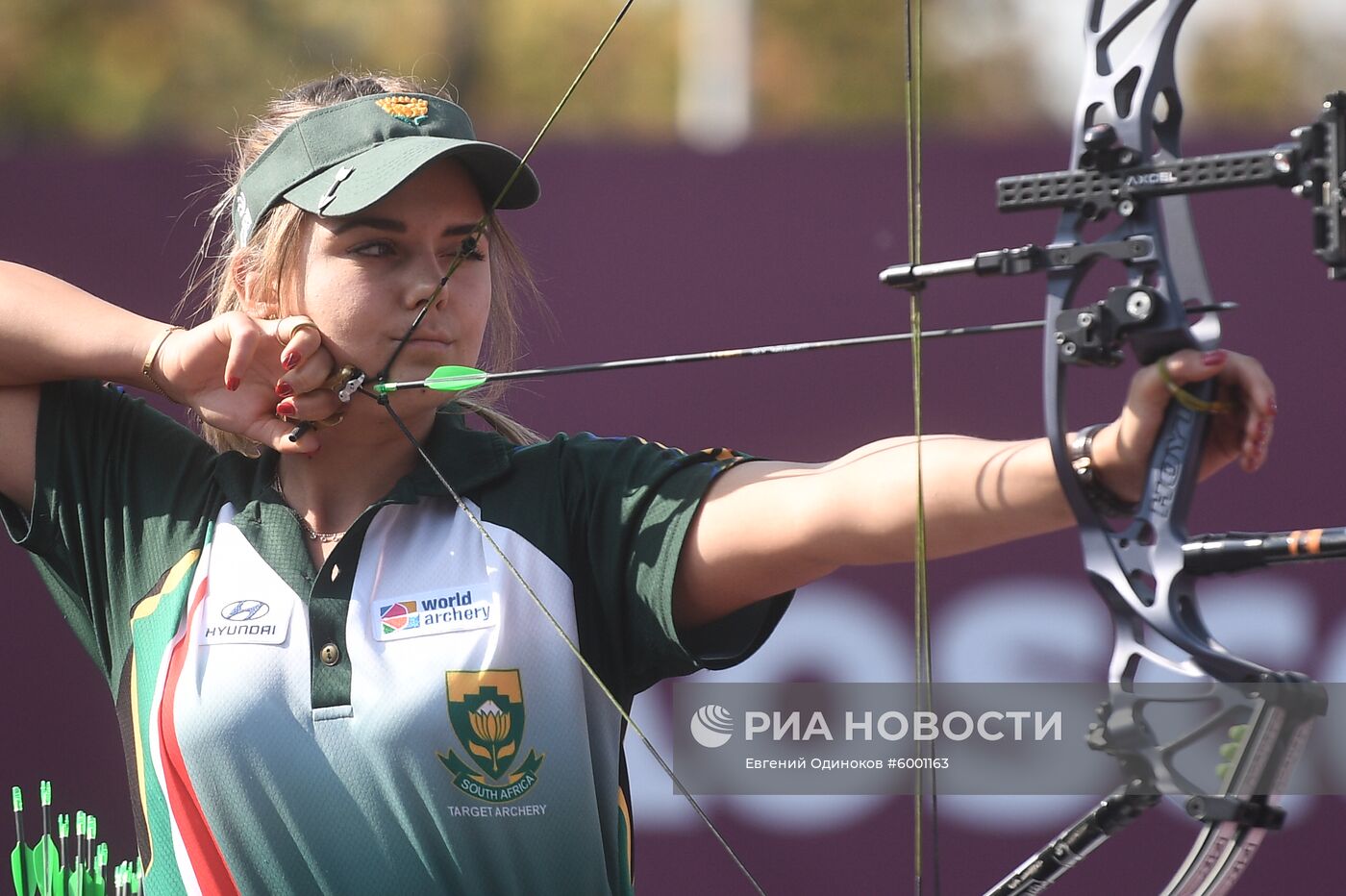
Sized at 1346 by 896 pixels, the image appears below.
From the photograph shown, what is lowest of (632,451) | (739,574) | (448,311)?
(739,574)

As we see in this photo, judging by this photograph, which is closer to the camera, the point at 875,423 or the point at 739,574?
the point at 739,574

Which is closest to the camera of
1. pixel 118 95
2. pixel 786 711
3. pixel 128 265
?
pixel 786 711

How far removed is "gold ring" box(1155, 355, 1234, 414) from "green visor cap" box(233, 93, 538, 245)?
0.72 m

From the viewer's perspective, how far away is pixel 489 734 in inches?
61.3

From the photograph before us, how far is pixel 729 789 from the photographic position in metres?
3.11

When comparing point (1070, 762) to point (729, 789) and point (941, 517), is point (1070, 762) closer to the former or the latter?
point (729, 789)

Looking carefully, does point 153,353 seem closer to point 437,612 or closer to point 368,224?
point 368,224

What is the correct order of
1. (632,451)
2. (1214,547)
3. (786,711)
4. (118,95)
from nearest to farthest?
1. (1214,547)
2. (632,451)
3. (786,711)
4. (118,95)

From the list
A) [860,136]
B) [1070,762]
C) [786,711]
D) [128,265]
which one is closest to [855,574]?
[786,711]

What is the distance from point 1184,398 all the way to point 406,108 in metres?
0.90

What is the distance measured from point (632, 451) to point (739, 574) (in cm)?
19

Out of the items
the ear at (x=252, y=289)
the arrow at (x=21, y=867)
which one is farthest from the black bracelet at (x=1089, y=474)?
the arrow at (x=21, y=867)

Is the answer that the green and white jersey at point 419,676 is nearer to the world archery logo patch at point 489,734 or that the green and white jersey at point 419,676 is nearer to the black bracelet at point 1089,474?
the world archery logo patch at point 489,734

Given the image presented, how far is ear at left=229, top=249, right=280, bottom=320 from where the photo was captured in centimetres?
180
